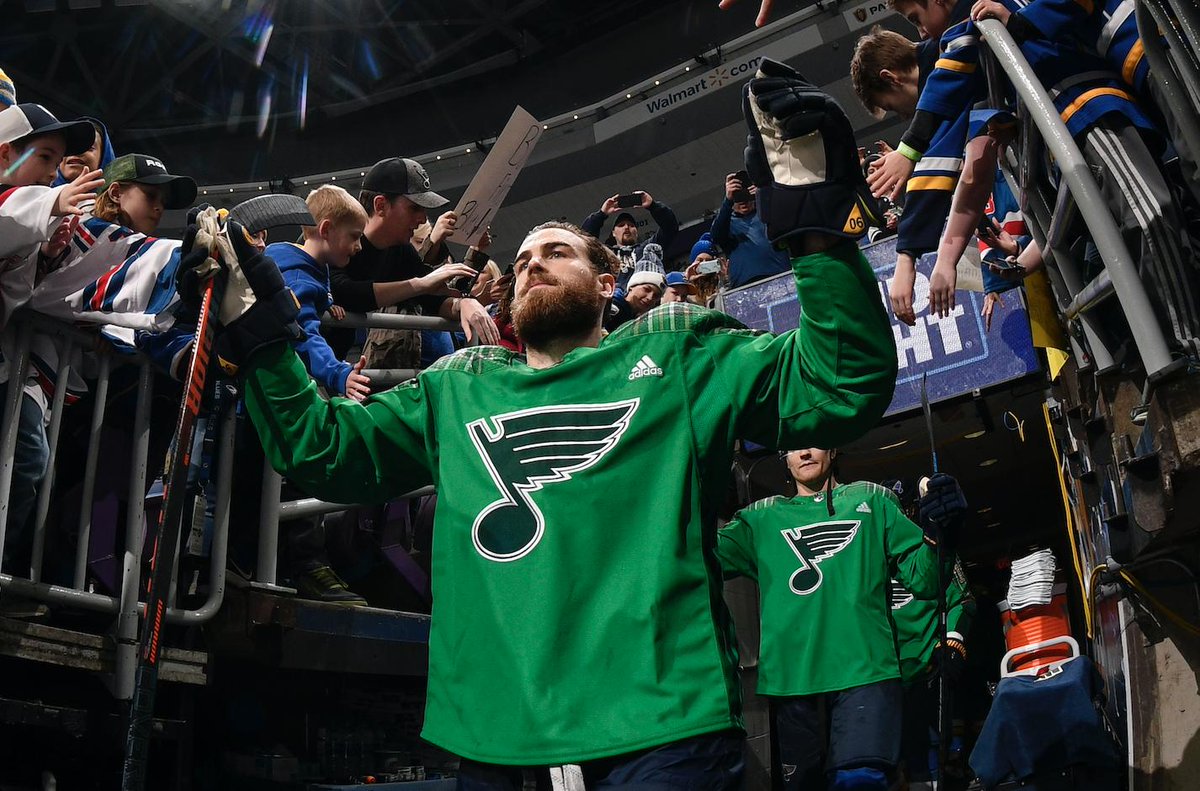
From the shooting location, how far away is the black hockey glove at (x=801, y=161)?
2.29 metres

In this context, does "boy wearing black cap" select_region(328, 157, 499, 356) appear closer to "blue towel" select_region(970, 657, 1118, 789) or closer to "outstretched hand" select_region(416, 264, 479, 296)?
"outstretched hand" select_region(416, 264, 479, 296)

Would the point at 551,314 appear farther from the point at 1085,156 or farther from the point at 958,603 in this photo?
the point at 958,603

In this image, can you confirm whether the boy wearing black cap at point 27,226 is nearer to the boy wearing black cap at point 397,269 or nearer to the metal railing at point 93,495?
the metal railing at point 93,495

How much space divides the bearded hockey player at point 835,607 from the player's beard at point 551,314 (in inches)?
86.5

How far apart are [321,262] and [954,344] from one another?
4.02 m

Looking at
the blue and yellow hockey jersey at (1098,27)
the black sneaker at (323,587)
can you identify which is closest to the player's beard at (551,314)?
the blue and yellow hockey jersey at (1098,27)

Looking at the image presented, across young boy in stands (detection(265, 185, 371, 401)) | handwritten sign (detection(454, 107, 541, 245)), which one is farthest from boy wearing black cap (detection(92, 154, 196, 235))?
handwritten sign (detection(454, 107, 541, 245))

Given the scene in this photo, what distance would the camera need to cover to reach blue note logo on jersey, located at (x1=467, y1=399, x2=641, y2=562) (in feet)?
7.75

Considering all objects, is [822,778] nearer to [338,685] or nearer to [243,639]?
[338,685]

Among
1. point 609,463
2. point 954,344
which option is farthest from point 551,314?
point 954,344

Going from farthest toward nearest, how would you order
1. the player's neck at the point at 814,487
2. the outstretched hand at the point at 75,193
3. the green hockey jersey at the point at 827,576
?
the player's neck at the point at 814,487 → the green hockey jersey at the point at 827,576 → the outstretched hand at the point at 75,193

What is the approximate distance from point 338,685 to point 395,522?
0.79 metres

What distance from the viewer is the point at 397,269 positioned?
552 centimetres

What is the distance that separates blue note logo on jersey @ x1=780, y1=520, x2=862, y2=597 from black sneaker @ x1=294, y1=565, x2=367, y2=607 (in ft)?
6.20
